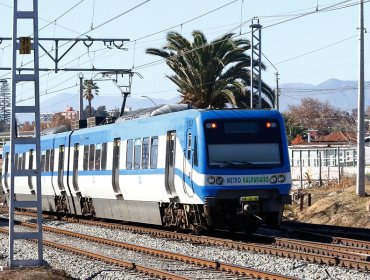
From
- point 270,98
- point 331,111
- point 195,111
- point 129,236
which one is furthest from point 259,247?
point 331,111

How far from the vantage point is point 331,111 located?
15488 cm

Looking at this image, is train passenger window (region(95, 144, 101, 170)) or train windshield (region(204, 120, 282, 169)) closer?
train windshield (region(204, 120, 282, 169))

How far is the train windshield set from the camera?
20.5 meters

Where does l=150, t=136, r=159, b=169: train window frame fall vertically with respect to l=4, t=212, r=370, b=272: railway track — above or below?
above

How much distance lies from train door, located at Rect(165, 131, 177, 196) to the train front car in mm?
1898

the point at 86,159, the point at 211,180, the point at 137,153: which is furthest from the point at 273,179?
the point at 86,159

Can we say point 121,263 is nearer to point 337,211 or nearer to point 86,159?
point 86,159

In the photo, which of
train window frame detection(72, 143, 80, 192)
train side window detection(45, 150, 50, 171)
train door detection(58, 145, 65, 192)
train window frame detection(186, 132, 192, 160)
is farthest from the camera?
train side window detection(45, 150, 50, 171)

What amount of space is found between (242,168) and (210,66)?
21590 millimetres

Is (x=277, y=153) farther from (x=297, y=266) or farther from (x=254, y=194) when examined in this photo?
(x=297, y=266)

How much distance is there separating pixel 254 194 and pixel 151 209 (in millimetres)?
4737

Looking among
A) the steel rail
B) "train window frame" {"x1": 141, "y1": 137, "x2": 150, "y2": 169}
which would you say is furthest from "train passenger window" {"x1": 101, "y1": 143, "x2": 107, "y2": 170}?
the steel rail

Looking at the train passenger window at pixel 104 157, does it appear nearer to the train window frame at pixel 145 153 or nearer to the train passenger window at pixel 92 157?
the train passenger window at pixel 92 157

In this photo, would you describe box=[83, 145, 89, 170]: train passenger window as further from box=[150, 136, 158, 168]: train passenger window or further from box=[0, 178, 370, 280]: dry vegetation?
box=[0, 178, 370, 280]: dry vegetation
